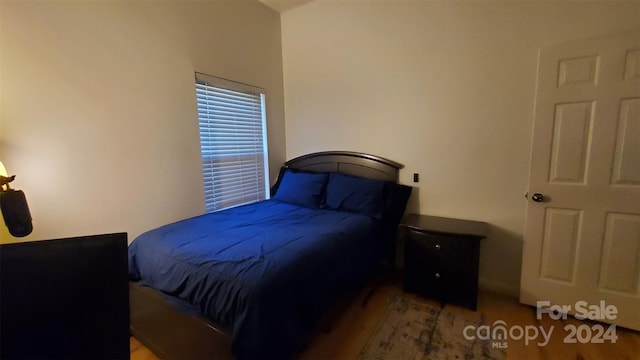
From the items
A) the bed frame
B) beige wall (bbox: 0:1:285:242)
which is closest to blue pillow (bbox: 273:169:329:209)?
beige wall (bbox: 0:1:285:242)

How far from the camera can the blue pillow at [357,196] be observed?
2529mm

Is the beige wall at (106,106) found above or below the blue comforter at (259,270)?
above

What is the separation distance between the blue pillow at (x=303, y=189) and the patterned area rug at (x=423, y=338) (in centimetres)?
122

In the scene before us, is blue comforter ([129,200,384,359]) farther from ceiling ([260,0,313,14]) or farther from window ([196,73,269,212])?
ceiling ([260,0,313,14])

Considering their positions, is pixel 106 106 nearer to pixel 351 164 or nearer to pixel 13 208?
pixel 13 208

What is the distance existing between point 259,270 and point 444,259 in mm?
1518

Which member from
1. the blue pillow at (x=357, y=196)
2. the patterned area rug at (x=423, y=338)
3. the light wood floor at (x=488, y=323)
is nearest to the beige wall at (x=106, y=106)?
the light wood floor at (x=488, y=323)

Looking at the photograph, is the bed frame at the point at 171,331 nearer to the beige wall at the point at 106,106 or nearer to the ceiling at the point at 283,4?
the beige wall at the point at 106,106

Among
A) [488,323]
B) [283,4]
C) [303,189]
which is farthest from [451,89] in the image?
[283,4]

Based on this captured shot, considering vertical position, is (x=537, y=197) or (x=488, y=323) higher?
(x=537, y=197)

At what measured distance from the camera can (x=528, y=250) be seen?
213 centimetres

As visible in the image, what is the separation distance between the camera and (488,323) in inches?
78.0

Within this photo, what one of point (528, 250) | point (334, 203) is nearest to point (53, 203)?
point (334, 203)

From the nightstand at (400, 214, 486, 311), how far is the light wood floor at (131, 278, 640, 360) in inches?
4.3
